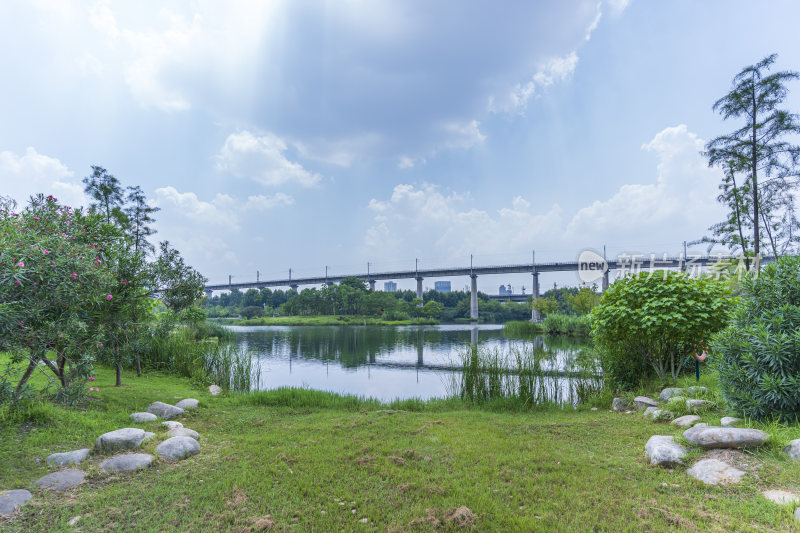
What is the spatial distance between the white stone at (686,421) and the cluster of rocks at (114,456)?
4.85m

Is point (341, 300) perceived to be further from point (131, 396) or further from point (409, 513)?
point (409, 513)

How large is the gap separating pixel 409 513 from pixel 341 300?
149ft

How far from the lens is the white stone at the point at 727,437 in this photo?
303cm

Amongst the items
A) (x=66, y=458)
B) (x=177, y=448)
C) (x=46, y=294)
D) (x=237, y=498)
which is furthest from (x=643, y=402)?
(x=46, y=294)

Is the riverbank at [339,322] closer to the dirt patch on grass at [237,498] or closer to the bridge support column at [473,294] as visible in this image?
the bridge support column at [473,294]

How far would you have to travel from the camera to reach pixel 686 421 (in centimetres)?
400

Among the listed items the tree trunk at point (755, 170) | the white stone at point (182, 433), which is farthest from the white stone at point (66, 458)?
the tree trunk at point (755, 170)

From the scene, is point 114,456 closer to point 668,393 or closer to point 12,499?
point 12,499

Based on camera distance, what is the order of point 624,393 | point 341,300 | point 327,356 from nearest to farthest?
point 624,393 < point 327,356 < point 341,300

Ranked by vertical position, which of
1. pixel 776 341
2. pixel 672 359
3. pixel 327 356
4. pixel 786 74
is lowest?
pixel 327 356

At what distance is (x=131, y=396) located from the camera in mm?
5695

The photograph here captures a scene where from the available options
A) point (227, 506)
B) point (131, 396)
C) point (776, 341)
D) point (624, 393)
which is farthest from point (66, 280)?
point (624, 393)

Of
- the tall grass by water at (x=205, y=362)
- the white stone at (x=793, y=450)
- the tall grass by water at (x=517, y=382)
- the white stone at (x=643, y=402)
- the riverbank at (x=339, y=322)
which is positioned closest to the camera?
the white stone at (x=793, y=450)

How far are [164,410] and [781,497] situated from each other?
6.11m
